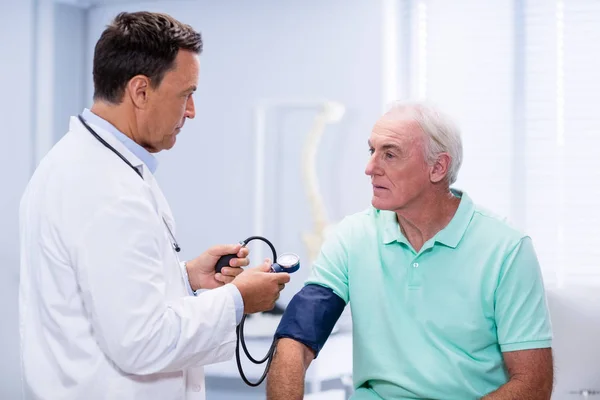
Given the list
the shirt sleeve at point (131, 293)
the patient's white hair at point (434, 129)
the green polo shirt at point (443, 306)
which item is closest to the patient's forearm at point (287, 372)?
the green polo shirt at point (443, 306)

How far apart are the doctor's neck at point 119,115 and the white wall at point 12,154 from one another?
222 centimetres

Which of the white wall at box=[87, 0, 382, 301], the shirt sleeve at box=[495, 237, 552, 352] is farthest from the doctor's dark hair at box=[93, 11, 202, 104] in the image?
the white wall at box=[87, 0, 382, 301]

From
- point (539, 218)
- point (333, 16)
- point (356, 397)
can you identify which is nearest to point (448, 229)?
point (356, 397)

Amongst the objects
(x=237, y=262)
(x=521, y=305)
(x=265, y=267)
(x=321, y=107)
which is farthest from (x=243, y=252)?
(x=321, y=107)

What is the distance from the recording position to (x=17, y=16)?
3330 millimetres

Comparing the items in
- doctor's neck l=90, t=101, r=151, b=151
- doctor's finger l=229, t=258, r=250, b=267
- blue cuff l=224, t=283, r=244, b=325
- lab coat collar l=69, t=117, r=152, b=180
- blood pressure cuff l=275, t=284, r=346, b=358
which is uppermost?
doctor's neck l=90, t=101, r=151, b=151

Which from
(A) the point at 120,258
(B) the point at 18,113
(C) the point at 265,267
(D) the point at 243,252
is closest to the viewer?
(A) the point at 120,258

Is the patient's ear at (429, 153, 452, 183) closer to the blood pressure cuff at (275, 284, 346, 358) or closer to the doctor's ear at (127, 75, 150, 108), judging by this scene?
the blood pressure cuff at (275, 284, 346, 358)

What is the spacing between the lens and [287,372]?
152 centimetres

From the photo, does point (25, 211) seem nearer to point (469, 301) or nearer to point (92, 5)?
point (469, 301)

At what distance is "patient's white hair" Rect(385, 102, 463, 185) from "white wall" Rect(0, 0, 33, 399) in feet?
7.50

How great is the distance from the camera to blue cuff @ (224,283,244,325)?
132 centimetres

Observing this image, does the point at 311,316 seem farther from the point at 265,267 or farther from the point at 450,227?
the point at 450,227

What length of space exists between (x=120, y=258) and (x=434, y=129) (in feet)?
2.78
